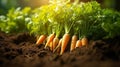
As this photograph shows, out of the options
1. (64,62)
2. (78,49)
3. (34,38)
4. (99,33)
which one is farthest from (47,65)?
(34,38)

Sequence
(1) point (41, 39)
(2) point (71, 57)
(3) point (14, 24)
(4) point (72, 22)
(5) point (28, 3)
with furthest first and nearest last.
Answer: (5) point (28, 3), (3) point (14, 24), (1) point (41, 39), (4) point (72, 22), (2) point (71, 57)

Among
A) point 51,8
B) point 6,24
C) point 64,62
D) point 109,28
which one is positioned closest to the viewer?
point 64,62

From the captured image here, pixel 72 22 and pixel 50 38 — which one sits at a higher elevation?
pixel 72 22

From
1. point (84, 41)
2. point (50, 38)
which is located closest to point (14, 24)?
point (50, 38)

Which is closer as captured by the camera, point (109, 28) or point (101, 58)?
point (101, 58)

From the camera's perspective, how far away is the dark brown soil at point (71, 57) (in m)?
2.74

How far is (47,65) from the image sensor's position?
107 inches

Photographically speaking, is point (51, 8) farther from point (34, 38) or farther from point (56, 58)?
point (56, 58)

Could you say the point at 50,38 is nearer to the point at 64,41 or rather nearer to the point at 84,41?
the point at 64,41

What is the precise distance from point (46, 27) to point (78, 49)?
4.08ft

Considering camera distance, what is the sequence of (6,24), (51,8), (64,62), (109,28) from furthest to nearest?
(6,24) → (51,8) → (109,28) → (64,62)

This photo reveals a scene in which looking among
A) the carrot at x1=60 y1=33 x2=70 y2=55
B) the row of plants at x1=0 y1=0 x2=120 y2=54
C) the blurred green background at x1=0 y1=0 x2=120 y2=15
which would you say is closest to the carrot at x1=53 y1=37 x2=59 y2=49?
the row of plants at x1=0 y1=0 x2=120 y2=54

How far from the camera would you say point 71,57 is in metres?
3.14

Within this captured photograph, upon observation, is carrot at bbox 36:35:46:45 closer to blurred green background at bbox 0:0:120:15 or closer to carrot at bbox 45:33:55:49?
carrot at bbox 45:33:55:49
